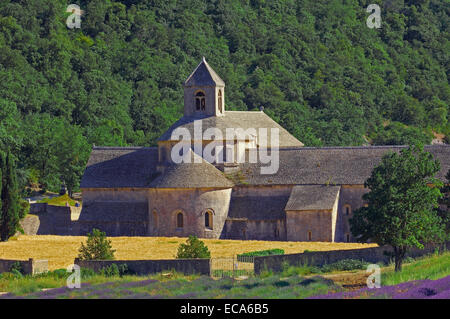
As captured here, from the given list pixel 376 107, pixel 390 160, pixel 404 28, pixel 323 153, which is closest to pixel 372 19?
pixel 404 28

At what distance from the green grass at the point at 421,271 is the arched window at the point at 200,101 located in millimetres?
34588

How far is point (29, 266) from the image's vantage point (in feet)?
180

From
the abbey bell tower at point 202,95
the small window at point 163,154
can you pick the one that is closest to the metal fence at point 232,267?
the small window at point 163,154

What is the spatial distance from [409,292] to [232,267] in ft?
56.0

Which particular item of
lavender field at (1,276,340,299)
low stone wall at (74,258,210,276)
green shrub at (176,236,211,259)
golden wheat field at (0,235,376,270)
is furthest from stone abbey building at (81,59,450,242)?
lavender field at (1,276,340,299)

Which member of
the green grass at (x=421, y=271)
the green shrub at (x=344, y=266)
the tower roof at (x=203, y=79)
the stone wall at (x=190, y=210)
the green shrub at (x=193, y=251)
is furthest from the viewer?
the tower roof at (x=203, y=79)

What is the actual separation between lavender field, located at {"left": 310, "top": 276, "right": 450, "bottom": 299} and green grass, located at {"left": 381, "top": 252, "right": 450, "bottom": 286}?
263 centimetres

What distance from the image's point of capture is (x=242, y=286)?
43906 millimetres

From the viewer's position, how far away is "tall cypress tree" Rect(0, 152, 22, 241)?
71.8 m

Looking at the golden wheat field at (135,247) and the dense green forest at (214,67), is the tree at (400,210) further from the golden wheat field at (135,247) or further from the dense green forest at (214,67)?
the dense green forest at (214,67)

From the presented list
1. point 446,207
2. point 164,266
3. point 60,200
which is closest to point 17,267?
point 164,266

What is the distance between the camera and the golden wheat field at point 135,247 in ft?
211

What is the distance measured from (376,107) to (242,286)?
109546 mm

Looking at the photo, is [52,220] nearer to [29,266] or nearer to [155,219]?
[155,219]
